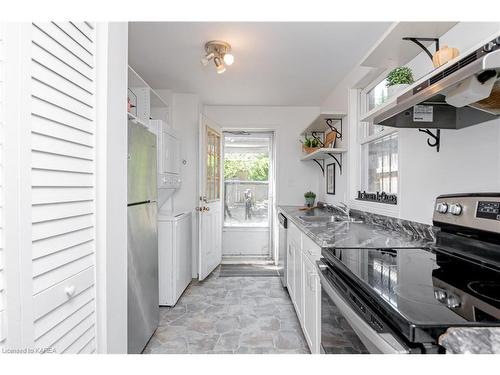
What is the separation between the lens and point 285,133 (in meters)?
4.30

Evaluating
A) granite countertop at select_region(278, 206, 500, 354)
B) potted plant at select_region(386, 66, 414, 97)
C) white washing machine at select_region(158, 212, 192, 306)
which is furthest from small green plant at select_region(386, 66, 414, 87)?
white washing machine at select_region(158, 212, 192, 306)

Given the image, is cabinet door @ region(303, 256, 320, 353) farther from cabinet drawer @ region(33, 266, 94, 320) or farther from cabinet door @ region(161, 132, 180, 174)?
cabinet door @ region(161, 132, 180, 174)

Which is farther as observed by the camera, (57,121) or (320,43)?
(320,43)

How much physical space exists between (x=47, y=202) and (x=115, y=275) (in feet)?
1.66

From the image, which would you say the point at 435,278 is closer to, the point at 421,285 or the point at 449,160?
the point at 421,285

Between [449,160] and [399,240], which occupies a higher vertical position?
[449,160]

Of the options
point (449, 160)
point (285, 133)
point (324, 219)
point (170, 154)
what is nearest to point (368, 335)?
point (449, 160)

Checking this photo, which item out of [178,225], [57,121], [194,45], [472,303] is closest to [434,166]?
[472,303]

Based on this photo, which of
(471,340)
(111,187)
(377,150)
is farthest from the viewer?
(377,150)

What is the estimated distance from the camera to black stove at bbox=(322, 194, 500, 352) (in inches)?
27.0

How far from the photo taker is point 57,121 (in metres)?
0.88

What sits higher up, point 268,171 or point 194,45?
point 194,45

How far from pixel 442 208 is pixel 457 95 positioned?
0.59 meters
